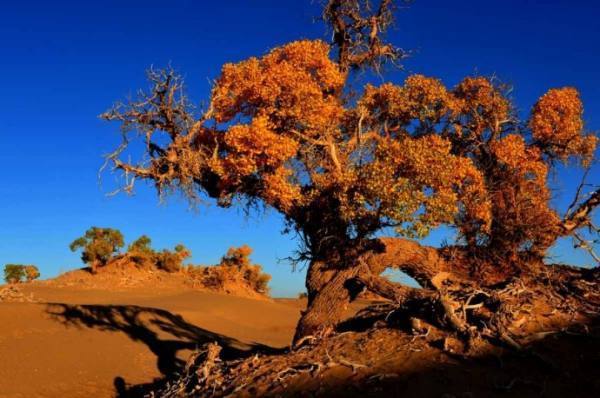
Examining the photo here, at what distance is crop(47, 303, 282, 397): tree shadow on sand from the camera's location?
1966cm

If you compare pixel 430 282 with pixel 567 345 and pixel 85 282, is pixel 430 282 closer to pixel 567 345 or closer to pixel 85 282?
pixel 567 345

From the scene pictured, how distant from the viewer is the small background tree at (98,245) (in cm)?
3691

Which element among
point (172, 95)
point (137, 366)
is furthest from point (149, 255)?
point (172, 95)

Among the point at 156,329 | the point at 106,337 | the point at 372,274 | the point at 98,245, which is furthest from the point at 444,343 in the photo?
the point at 98,245

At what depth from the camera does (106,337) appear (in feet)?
66.5

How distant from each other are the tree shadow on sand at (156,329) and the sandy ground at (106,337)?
0.04 metres

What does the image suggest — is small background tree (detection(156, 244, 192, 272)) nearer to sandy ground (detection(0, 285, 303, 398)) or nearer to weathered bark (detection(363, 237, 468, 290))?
sandy ground (detection(0, 285, 303, 398))

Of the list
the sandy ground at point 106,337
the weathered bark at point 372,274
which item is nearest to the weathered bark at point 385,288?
the weathered bark at point 372,274

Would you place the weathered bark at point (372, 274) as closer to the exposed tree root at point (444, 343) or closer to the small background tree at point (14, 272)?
the exposed tree root at point (444, 343)

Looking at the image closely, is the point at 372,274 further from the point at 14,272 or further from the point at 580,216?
the point at 14,272

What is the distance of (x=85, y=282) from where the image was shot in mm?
35281

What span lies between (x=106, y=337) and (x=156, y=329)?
9.40 feet

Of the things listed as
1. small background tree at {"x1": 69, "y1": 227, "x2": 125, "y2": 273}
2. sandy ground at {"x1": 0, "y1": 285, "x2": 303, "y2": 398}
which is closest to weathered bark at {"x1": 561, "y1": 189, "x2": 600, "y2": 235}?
sandy ground at {"x1": 0, "y1": 285, "x2": 303, "y2": 398}

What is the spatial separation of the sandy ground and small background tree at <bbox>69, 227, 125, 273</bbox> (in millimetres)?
5323
